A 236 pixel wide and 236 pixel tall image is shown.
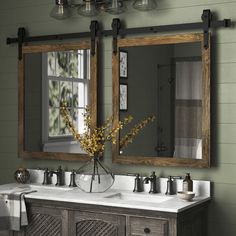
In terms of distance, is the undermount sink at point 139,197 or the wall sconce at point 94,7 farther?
the wall sconce at point 94,7

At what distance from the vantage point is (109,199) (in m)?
3.80

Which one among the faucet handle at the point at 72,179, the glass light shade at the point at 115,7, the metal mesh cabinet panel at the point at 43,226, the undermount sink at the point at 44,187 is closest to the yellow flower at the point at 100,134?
the faucet handle at the point at 72,179

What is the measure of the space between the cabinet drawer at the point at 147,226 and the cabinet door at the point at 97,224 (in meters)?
0.08

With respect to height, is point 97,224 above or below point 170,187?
below

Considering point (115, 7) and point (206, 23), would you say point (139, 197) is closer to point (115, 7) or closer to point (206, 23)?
point (206, 23)

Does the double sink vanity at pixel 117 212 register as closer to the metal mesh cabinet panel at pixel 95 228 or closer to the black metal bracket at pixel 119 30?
the metal mesh cabinet panel at pixel 95 228

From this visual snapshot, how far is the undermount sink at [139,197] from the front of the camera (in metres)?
3.94

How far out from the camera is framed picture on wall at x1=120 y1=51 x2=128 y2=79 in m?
4.25

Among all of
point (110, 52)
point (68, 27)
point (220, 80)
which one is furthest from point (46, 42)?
point (220, 80)

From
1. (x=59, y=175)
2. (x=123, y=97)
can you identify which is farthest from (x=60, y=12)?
(x=59, y=175)

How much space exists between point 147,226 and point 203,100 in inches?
39.8

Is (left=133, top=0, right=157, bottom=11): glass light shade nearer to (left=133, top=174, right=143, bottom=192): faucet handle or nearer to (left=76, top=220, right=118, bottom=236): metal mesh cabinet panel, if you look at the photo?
(left=133, top=174, right=143, bottom=192): faucet handle

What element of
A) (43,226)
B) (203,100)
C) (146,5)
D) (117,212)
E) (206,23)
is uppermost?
(146,5)

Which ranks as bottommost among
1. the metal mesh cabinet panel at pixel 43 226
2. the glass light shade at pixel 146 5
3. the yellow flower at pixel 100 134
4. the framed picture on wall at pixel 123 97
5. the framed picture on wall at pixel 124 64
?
the metal mesh cabinet panel at pixel 43 226
